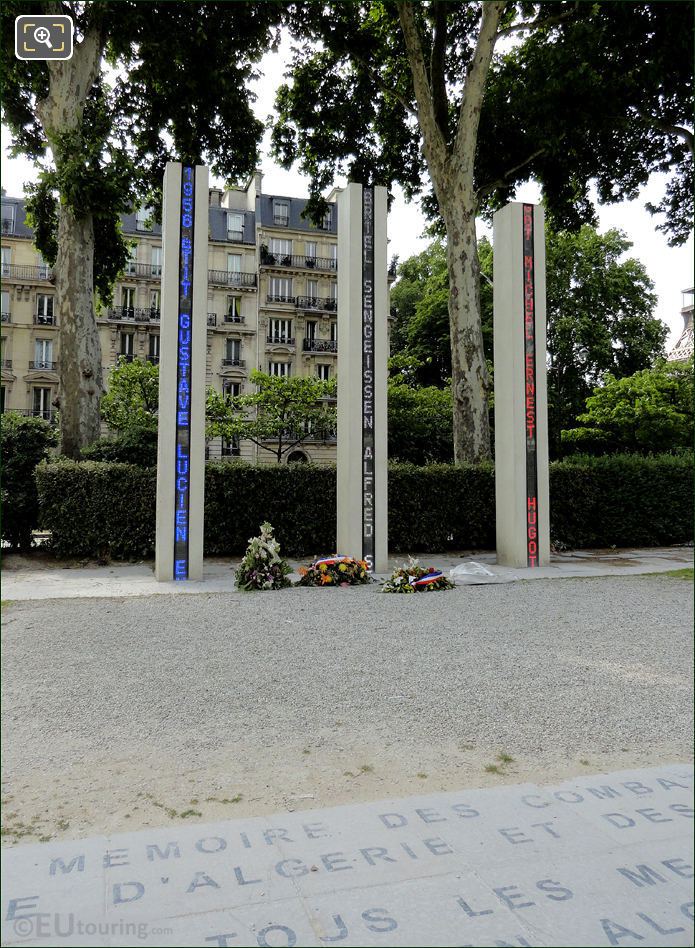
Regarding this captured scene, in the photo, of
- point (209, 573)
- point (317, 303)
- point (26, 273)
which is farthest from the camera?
point (317, 303)

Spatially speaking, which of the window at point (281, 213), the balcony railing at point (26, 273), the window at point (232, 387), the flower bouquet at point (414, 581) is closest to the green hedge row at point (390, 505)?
the flower bouquet at point (414, 581)

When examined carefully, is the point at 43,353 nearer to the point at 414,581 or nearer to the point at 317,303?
the point at 317,303

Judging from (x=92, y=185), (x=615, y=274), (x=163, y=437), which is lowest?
(x=163, y=437)

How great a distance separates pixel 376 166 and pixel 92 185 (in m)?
8.65

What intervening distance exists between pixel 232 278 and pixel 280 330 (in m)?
4.42

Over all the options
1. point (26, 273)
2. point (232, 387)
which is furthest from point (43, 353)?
point (232, 387)

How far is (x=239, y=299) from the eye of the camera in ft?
148

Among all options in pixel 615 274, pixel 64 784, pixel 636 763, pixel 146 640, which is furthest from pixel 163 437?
pixel 615 274

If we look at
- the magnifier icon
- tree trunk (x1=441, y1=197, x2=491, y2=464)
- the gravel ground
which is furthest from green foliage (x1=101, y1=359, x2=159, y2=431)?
the magnifier icon

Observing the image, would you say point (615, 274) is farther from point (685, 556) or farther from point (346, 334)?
point (346, 334)

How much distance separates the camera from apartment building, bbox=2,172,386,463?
40844 mm

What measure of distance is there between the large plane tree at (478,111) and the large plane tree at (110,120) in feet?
7.37

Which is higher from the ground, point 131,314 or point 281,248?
point 281,248

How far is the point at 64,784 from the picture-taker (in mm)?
3650
